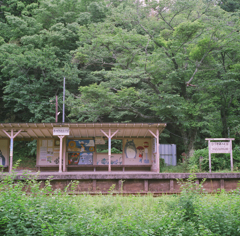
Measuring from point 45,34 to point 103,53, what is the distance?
10392mm

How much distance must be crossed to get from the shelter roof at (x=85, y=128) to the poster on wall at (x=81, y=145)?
352mm

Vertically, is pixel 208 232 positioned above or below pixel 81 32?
below

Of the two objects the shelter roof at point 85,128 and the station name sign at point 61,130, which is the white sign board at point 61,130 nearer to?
the station name sign at point 61,130

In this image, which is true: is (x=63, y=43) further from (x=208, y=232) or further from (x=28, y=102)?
(x=208, y=232)

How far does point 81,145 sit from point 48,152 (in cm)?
223

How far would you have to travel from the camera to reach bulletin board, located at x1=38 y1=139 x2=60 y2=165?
56.3ft

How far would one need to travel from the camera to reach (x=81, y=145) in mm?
17312

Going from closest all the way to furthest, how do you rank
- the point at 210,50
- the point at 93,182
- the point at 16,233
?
the point at 16,233, the point at 93,182, the point at 210,50

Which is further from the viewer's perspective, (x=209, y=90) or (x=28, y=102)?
(x=28, y=102)

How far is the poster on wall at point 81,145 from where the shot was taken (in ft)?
56.6

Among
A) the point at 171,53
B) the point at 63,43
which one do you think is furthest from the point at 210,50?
the point at 63,43

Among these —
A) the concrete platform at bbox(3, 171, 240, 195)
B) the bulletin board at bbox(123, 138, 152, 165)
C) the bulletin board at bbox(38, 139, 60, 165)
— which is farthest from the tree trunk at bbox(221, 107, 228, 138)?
the bulletin board at bbox(38, 139, 60, 165)

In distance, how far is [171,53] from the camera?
21.5 m

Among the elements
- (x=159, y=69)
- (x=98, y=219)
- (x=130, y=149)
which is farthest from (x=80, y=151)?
(x=98, y=219)
